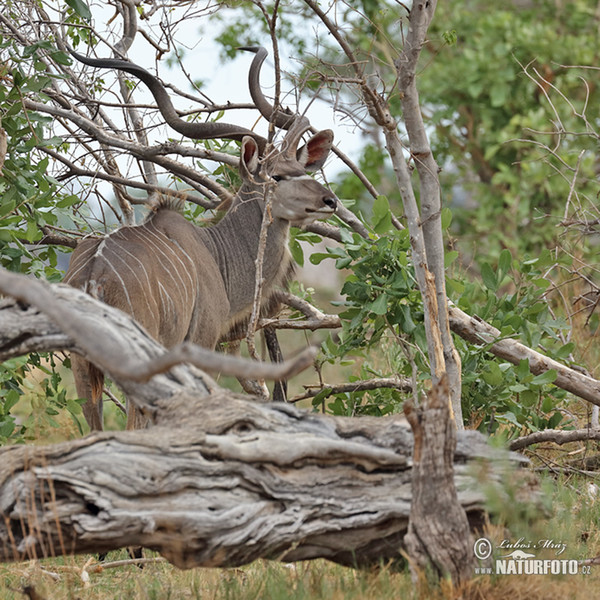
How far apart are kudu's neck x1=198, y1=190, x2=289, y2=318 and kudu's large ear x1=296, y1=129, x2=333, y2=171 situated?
1.07 feet

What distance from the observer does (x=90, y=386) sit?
10.2ft

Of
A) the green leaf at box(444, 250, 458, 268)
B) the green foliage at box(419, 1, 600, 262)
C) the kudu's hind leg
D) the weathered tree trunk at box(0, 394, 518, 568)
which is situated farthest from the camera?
the green foliage at box(419, 1, 600, 262)

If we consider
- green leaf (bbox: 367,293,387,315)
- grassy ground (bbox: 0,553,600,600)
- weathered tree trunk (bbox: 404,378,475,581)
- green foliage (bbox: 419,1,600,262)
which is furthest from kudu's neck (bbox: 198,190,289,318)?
green foliage (bbox: 419,1,600,262)

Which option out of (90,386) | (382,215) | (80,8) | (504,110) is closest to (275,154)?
(382,215)

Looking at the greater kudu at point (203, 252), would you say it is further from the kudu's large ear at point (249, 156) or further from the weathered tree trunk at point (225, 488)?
the weathered tree trunk at point (225, 488)

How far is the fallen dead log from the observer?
1.83 m

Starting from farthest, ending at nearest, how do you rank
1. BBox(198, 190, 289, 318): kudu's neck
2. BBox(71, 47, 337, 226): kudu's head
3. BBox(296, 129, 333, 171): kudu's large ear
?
BBox(296, 129, 333, 171): kudu's large ear < BBox(198, 190, 289, 318): kudu's neck < BBox(71, 47, 337, 226): kudu's head

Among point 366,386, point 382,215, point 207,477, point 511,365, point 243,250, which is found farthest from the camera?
point 243,250

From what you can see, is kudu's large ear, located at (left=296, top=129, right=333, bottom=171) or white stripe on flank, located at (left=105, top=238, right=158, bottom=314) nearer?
white stripe on flank, located at (left=105, top=238, right=158, bottom=314)

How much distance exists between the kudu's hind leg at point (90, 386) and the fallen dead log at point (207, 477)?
978 mm

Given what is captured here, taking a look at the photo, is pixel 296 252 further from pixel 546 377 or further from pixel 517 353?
pixel 546 377

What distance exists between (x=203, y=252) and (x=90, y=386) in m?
1.08

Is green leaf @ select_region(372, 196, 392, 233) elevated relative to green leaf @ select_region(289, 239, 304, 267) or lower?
lower

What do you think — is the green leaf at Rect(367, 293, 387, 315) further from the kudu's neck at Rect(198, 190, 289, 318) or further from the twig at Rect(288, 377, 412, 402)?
the kudu's neck at Rect(198, 190, 289, 318)
